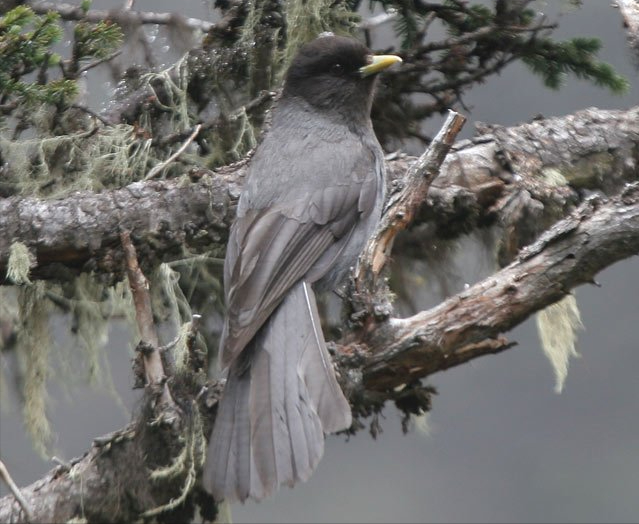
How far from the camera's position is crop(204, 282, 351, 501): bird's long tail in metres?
3.62

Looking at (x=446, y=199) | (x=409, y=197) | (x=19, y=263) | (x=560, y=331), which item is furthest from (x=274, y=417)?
(x=560, y=331)

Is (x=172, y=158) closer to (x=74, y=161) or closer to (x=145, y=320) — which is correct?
(x=74, y=161)

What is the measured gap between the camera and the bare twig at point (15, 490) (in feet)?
11.4

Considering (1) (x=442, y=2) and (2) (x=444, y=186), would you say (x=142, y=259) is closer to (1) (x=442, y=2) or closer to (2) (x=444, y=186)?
(2) (x=444, y=186)

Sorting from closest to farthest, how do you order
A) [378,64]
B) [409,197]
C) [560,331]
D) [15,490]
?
[15,490], [409,197], [378,64], [560,331]

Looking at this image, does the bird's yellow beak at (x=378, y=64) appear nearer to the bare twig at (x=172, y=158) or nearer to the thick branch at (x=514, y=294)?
the bare twig at (x=172, y=158)

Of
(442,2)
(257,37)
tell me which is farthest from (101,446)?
(442,2)

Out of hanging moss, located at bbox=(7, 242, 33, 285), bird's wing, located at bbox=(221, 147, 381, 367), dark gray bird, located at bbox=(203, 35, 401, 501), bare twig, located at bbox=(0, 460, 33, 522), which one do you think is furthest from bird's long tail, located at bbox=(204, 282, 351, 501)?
hanging moss, located at bbox=(7, 242, 33, 285)

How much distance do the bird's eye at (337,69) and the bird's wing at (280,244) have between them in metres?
0.41

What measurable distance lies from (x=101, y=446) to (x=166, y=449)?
239 millimetres

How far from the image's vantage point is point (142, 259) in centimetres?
457

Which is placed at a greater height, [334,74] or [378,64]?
[378,64]

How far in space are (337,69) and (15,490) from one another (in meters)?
2.20

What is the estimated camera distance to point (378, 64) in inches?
Result: 186
